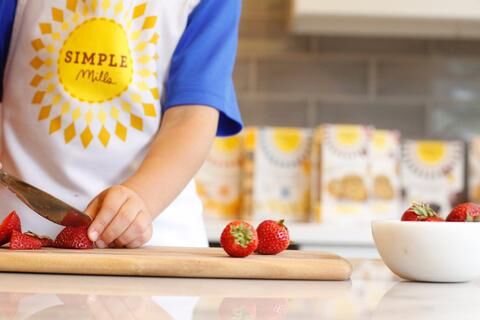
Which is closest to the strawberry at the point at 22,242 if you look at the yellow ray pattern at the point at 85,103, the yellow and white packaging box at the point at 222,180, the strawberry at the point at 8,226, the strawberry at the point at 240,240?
the strawberry at the point at 8,226

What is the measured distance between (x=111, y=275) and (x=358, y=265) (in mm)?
340

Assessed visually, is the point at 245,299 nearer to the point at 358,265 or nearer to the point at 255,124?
the point at 358,265

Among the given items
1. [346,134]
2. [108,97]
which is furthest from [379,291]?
[346,134]

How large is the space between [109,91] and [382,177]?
111 centimetres

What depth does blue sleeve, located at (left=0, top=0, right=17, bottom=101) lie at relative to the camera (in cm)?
126

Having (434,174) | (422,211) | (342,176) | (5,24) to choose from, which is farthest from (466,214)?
(434,174)

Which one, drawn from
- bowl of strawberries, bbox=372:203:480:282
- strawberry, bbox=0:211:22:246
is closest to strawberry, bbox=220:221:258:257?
bowl of strawberries, bbox=372:203:480:282

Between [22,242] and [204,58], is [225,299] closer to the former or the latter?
[22,242]

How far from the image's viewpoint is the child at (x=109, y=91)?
1.22m

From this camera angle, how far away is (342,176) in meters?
2.16

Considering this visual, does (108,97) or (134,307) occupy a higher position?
(108,97)

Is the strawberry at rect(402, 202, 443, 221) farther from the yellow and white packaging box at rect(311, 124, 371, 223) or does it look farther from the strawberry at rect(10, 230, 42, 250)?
the yellow and white packaging box at rect(311, 124, 371, 223)

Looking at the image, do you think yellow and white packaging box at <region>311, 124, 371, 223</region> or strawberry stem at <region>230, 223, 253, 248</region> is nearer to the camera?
strawberry stem at <region>230, 223, 253, 248</region>

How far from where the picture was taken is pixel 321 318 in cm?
60
